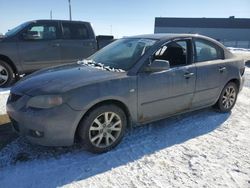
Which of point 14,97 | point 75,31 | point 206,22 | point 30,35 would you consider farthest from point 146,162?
point 206,22

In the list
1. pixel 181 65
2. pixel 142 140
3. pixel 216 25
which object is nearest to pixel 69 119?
pixel 142 140

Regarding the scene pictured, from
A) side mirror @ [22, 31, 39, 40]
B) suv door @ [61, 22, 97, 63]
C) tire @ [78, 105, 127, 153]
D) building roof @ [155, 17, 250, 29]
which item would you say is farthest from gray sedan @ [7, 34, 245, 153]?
building roof @ [155, 17, 250, 29]

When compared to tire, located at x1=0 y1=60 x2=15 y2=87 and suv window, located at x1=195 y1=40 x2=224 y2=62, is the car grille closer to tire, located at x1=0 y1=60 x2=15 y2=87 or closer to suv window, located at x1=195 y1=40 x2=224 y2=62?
suv window, located at x1=195 y1=40 x2=224 y2=62

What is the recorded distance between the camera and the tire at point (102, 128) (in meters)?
3.78

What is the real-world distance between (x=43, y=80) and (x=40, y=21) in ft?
16.6

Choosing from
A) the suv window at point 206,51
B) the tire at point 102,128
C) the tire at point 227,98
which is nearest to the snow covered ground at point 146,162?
the tire at point 102,128

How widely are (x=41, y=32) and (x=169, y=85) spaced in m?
5.36

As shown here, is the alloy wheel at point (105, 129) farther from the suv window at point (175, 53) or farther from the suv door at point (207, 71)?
the suv door at point (207, 71)

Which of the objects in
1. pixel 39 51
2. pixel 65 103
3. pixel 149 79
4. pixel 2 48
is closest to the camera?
pixel 65 103

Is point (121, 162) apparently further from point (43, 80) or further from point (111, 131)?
point (43, 80)

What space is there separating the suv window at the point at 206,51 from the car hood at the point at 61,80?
171 cm

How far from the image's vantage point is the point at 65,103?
357 cm

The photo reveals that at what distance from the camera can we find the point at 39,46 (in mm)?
8414

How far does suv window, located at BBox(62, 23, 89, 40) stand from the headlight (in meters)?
5.60
